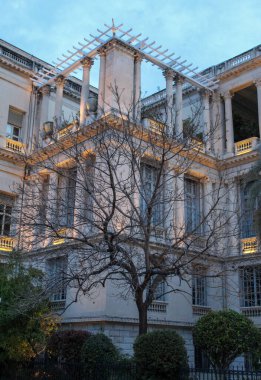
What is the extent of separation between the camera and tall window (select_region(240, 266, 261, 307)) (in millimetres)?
25795

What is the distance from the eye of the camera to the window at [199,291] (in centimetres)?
2603

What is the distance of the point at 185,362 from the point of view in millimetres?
13688

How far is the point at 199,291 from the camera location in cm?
2653

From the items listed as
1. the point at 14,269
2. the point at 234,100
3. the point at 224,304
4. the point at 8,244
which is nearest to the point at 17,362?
the point at 14,269

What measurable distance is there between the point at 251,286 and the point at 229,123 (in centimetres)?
948

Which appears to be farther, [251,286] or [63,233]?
[251,286]

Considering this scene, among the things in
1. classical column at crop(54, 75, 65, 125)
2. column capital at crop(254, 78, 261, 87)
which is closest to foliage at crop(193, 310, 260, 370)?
column capital at crop(254, 78, 261, 87)

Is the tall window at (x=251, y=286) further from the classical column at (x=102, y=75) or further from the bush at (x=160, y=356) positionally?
the bush at (x=160, y=356)

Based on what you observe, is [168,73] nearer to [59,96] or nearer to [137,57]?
[137,57]

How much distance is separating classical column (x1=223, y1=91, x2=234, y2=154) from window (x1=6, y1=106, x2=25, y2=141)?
1209 cm

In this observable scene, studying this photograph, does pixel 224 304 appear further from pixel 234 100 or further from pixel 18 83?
pixel 18 83

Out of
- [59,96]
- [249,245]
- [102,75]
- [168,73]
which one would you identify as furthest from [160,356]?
[59,96]

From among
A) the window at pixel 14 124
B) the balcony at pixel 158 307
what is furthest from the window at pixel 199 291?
the window at pixel 14 124

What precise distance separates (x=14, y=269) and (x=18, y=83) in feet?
46.3
